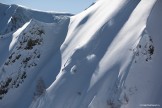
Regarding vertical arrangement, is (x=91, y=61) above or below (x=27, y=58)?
above

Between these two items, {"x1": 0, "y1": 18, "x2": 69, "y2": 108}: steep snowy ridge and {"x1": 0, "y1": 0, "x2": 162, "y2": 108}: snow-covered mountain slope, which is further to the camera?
{"x1": 0, "y1": 18, "x2": 69, "y2": 108}: steep snowy ridge

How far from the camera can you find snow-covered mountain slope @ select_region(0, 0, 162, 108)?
26391mm

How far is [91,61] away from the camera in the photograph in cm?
3136

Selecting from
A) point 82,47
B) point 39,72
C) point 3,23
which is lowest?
point 3,23

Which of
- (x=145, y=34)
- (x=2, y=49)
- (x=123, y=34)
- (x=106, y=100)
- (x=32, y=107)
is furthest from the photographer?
(x=2, y=49)

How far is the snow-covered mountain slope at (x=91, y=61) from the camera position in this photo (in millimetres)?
26391

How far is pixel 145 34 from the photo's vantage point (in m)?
27.9

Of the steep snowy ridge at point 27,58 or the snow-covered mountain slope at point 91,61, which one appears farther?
the steep snowy ridge at point 27,58

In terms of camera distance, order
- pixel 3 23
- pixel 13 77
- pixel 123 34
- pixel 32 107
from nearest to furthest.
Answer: pixel 123 34
pixel 32 107
pixel 13 77
pixel 3 23

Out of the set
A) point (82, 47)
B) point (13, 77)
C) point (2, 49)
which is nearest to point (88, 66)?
point (82, 47)

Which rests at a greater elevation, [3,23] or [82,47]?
[82,47]

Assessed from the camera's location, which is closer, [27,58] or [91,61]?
[91,61]

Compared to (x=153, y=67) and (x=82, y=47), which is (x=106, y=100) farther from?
(x=82, y=47)

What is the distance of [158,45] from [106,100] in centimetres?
739
